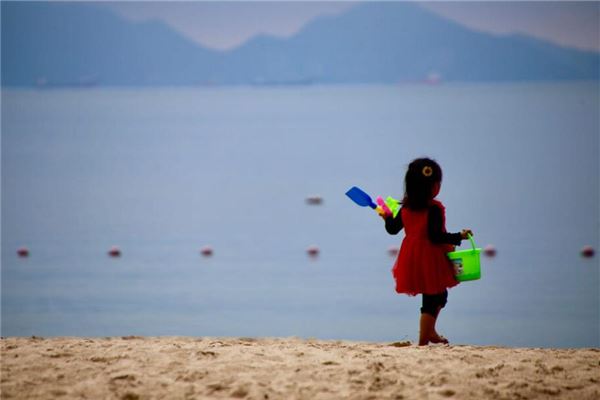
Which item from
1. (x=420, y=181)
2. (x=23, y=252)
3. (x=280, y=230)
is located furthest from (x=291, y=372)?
(x=280, y=230)

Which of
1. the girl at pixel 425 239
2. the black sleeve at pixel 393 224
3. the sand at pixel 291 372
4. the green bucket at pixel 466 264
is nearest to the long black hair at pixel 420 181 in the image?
the girl at pixel 425 239

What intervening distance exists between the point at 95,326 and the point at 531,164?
8.16 metres

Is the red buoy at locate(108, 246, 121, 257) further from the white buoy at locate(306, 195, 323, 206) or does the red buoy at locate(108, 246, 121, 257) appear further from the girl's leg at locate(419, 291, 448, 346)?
the girl's leg at locate(419, 291, 448, 346)

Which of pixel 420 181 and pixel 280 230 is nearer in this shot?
pixel 420 181

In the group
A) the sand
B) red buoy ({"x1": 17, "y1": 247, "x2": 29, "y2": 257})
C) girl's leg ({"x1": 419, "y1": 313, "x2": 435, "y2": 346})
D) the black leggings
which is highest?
red buoy ({"x1": 17, "y1": 247, "x2": 29, "y2": 257})

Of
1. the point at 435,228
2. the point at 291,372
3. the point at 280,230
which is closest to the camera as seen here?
the point at 291,372

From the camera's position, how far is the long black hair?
448 cm

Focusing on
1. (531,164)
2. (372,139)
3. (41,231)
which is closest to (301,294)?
(41,231)

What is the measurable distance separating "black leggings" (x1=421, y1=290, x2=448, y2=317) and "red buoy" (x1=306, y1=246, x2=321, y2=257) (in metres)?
3.72

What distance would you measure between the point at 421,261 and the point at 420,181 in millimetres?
295

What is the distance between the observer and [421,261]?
14.8 ft

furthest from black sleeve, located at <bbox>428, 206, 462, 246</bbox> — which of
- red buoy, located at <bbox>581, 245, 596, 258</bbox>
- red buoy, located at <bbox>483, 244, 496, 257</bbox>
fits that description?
red buoy, located at <bbox>581, 245, 596, 258</bbox>

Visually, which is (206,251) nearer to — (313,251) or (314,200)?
(313,251)

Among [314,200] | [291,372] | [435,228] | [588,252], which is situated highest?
[314,200]
